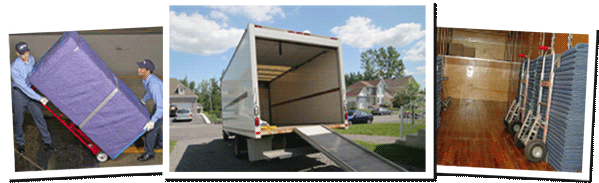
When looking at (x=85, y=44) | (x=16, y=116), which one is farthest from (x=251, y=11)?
(x=16, y=116)

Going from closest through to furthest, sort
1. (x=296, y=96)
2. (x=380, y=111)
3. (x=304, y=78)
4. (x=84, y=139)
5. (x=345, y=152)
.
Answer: (x=345, y=152) < (x=84, y=139) < (x=304, y=78) < (x=296, y=96) < (x=380, y=111)

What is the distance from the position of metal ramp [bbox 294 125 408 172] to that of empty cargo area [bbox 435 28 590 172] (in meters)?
0.86

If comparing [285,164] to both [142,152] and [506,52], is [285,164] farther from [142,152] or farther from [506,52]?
[506,52]

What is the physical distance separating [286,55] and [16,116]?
3717 millimetres

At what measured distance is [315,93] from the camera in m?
4.23

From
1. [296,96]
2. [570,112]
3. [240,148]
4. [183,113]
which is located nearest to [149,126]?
[183,113]

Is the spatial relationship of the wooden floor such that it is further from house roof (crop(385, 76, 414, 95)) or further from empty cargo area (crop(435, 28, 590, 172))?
house roof (crop(385, 76, 414, 95))

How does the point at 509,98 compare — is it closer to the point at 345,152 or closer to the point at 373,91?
the point at 373,91

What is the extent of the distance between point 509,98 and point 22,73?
7602 mm

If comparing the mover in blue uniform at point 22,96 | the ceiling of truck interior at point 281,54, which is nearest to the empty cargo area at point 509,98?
the ceiling of truck interior at point 281,54

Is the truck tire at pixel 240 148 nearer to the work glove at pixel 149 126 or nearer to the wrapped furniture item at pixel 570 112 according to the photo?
the work glove at pixel 149 126

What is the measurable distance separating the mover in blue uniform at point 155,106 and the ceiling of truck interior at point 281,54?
1.46 metres

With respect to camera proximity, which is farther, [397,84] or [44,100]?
[397,84]

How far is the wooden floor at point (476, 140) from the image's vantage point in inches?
122
